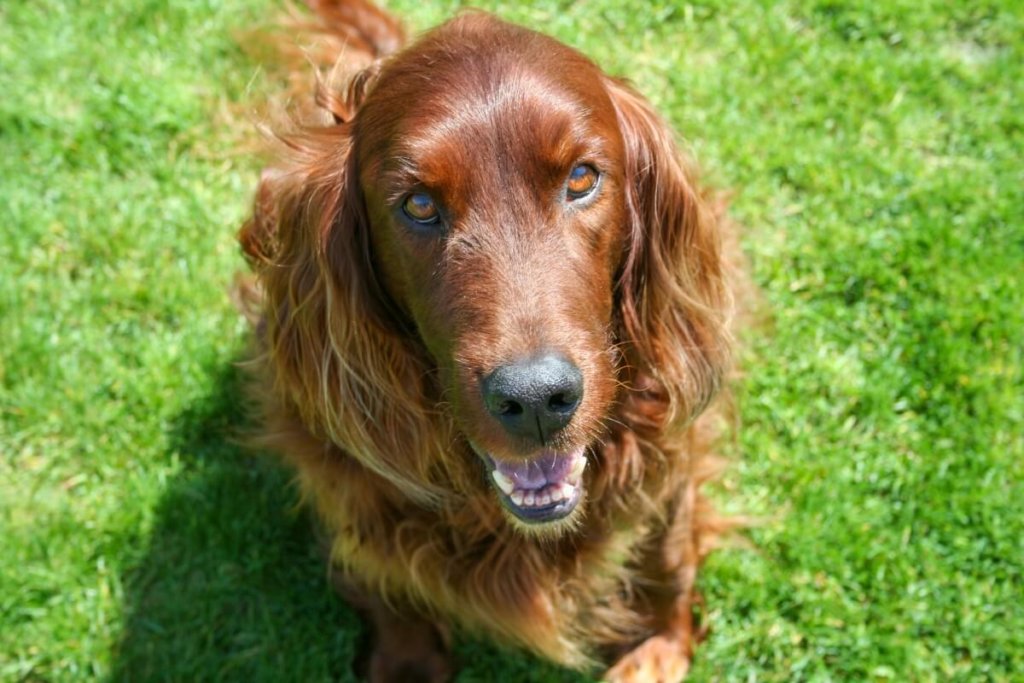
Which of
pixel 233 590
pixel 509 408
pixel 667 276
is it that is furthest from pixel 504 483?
pixel 233 590

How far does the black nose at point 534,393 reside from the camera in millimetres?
2510

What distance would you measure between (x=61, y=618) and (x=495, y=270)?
2.68 m

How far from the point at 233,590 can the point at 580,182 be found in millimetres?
2515

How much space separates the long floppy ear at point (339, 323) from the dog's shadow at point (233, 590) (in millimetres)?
1145

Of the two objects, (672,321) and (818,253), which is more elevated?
(672,321)

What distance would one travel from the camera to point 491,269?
2.67 metres

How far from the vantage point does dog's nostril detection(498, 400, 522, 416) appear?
100 inches

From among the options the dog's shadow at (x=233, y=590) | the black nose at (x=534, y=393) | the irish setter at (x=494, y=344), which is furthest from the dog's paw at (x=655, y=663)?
the black nose at (x=534, y=393)

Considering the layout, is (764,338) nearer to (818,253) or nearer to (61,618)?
(818,253)

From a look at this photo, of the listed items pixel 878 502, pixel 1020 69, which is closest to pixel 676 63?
pixel 1020 69

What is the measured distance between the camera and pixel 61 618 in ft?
13.9

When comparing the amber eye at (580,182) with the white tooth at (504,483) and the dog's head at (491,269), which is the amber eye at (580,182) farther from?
the white tooth at (504,483)

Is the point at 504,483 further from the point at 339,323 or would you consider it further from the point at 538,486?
the point at 339,323

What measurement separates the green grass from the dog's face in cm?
185
